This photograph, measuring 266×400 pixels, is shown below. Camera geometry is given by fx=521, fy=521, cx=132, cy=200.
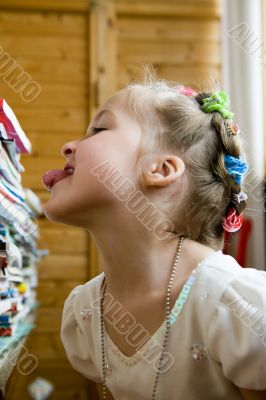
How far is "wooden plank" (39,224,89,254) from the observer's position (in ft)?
9.43

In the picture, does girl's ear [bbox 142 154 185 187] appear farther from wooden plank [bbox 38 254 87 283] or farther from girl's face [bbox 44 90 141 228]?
wooden plank [bbox 38 254 87 283]

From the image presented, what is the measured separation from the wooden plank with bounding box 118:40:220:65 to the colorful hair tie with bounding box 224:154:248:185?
2.00 meters

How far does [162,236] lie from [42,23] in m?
2.24

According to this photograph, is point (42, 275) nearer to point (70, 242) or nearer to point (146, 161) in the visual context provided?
point (70, 242)

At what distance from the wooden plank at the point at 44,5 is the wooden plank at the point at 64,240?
1249 millimetres

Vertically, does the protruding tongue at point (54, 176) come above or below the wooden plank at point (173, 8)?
below

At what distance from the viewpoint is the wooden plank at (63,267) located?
9.29 ft

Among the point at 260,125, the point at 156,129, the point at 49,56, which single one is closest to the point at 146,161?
the point at 156,129

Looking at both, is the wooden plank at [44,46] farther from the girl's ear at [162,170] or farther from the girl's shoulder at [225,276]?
the girl's shoulder at [225,276]


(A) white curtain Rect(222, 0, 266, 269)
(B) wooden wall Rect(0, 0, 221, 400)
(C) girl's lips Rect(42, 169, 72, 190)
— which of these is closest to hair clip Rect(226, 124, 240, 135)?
(C) girl's lips Rect(42, 169, 72, 190)

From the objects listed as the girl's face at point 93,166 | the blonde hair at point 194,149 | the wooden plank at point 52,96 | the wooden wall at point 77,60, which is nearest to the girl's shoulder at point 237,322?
the blonde hair at point 194,149

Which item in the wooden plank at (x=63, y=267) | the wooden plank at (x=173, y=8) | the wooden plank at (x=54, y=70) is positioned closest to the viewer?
the wooden plank at (x=63, y=267)

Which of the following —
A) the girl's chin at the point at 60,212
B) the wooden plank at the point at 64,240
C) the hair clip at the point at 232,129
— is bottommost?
the wooden plank at the point at 64,240

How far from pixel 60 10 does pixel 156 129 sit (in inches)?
83.4
